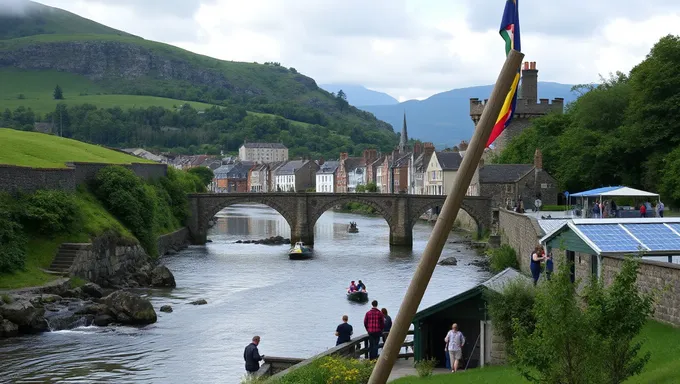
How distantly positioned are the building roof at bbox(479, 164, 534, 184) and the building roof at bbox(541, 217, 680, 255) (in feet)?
195

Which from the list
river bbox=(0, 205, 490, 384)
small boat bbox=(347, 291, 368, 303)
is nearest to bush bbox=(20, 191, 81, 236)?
river bbox=(0, 205, 490, 384)

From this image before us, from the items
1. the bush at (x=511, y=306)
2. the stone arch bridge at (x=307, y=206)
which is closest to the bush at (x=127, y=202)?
the stone arch bridge at (x=307, y=206)

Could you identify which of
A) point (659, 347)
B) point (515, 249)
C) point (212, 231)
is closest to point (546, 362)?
point (659, 347)


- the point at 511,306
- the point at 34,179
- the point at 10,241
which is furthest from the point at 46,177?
the point at 511,306

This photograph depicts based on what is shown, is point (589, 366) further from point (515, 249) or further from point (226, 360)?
point (515, 249)

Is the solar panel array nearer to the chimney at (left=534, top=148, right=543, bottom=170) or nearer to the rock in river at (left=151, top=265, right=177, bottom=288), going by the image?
the rock in river at (left=151, top=265, right=177, bottom=288)

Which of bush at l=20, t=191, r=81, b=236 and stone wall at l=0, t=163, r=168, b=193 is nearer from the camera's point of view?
bush at l=20, t=191, r=81, b=236

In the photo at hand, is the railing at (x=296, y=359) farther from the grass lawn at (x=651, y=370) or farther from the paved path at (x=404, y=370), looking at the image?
the grass lawn at (x=651, y=370)

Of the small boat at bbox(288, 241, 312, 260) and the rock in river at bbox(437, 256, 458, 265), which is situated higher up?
the small boat at bbox(288, 241, 312, 260)

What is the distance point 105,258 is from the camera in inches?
2219

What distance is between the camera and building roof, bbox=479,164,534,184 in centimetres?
8781

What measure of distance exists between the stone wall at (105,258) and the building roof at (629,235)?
3164 centimetres

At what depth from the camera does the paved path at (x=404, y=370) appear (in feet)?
77.3

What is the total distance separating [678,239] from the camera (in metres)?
26.6
